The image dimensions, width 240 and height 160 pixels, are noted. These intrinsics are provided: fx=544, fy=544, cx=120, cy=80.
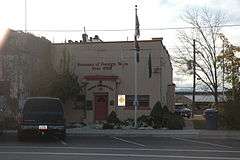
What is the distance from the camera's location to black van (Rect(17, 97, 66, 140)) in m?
23.5

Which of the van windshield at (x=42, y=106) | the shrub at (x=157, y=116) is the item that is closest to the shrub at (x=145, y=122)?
the shrub at (x=157, y=116)

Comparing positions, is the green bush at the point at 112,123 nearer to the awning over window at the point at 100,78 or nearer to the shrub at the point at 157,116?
the shrub at the point at 157,116

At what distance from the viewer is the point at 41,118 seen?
77.6 ft

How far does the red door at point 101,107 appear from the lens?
131ft

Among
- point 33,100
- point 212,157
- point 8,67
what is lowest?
point 212,157

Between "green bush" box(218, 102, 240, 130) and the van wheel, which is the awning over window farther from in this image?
the van wheel

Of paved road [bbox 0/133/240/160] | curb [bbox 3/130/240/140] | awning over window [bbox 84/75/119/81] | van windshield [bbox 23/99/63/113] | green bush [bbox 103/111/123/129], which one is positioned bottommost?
paved road [bbox 0/133/240/160]

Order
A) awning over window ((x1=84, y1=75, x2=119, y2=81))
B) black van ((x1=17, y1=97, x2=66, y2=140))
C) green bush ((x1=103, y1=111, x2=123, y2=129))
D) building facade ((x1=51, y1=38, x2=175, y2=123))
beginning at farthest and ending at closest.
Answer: building facade ((x1=51, y1=38, x2=175, y2=123)) → awning over window ((x1=84, y1=75, x2=119, y2=81)) → green bush ((x1=103, y1=111, x2=123, y2=129)) → black van ((x1=17, y1=97, x2=66, y2=140))

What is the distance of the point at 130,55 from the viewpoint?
128ft

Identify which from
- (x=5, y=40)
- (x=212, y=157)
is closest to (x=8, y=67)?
(x=5, y=40)

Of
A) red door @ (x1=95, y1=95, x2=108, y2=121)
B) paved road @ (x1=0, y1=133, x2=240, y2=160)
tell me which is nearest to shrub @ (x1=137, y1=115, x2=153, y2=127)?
red door @ (x1=95, y1=95, x2=108, y2=121)

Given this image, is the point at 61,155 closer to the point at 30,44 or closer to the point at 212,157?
the point at 212,157

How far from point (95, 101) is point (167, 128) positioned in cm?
927

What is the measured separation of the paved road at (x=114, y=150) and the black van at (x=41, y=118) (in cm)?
50
